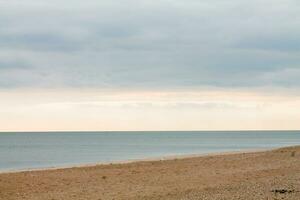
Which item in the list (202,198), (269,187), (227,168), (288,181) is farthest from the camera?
(227,168)

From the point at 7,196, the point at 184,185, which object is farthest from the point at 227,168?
the point at 7,196

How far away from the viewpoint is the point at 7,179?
28.9 meters

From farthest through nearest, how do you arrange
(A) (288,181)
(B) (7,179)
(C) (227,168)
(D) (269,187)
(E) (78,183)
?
(C) (227,168) → (B) (7,179) → (E) (78,183) → (A) (288,181) → (D) (269,187)

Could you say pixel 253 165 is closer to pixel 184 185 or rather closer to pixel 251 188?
pixel 184 185

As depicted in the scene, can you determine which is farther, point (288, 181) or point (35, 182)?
point (35, 182)

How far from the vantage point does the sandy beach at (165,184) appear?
1942 cm

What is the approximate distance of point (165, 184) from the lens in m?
25.0

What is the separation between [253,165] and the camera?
109 ft

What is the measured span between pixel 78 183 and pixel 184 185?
5502 millimetres

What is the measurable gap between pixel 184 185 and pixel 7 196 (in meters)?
7.06

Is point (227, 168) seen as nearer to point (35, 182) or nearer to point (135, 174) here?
point (135, 174)

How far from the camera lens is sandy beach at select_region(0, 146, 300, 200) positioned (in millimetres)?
19422

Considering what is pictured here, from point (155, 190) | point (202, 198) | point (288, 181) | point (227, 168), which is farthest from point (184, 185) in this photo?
point (227, 168)

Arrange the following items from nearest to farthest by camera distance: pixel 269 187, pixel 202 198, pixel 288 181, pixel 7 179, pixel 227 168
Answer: pixel 202 198 → pixel 269 187 → pixel 288 181 → pixel 7 179 → pixel 227 168
